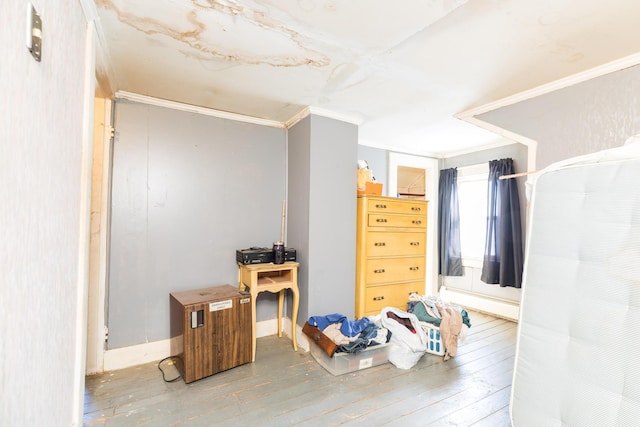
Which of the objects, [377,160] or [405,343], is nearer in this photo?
[405,343]

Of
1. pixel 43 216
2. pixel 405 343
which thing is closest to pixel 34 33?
pixel 43 216

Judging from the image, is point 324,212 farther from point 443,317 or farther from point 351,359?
point 443,317

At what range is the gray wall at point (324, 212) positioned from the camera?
249 cm

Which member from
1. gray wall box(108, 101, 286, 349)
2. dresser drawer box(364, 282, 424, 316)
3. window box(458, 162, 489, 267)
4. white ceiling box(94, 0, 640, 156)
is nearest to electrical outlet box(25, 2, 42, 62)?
white ceiling box(94, 0, 640, 156)

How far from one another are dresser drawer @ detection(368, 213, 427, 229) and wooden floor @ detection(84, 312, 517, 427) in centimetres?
124

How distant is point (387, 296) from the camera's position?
9.12ft

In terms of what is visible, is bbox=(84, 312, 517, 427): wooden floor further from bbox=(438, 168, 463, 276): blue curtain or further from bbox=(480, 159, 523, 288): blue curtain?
bbox=(438, 168, 463, 276): blue curtain

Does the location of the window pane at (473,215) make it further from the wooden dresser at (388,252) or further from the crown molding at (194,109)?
the crown molding at (194,109)

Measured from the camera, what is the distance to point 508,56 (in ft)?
5.38

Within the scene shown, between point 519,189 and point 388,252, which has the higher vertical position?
point 519,189

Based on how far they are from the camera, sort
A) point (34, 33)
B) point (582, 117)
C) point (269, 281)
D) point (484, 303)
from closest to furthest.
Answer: point (34, 33) < point (582, 117) < point (269, 281) < point (484, 303)

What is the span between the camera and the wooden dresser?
2684 mm

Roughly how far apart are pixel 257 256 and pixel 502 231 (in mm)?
2858

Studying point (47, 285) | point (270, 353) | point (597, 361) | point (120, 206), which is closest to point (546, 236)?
point (597, 361)
